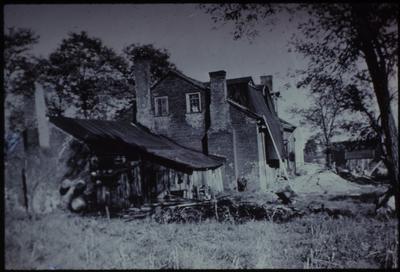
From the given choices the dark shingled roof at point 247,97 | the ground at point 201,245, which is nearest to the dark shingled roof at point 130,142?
the dark shingled roof at point 247,97

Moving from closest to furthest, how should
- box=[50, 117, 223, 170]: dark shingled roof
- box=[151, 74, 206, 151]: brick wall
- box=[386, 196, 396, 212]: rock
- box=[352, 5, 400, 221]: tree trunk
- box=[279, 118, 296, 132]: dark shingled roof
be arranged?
box=[352, 5, 400, 221]: tree trunk → box=[386, 196, 396, 212]: rock → box=[50, 117, 223, 170]: dark shingled roof → box=[151, 74, 206, 151]: brick wall → box=[279, 118, 296, 132]: dark shingled roof

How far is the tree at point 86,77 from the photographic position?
26250 mm

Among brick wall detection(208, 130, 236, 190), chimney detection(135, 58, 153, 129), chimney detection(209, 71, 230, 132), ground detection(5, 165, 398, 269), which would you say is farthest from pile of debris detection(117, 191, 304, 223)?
chimney detection(135, 58, 153, 129)

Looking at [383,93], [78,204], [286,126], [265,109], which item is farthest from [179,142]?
[383,93]

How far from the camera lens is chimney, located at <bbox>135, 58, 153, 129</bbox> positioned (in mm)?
21047

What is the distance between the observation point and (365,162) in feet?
146

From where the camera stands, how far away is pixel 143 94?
69.5ft

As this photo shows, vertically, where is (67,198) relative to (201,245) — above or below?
above

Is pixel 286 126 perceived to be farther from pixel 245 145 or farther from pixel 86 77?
pixel 86 77

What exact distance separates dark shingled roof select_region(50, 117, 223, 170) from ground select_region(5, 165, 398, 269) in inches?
223

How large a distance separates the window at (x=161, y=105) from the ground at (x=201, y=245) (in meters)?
12.1

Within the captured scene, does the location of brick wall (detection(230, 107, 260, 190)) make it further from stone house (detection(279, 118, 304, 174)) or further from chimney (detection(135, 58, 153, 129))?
stone house (detection(279, 118, 304, 174))

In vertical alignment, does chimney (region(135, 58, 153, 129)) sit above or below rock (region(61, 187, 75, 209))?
above

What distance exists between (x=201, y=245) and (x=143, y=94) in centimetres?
1482
